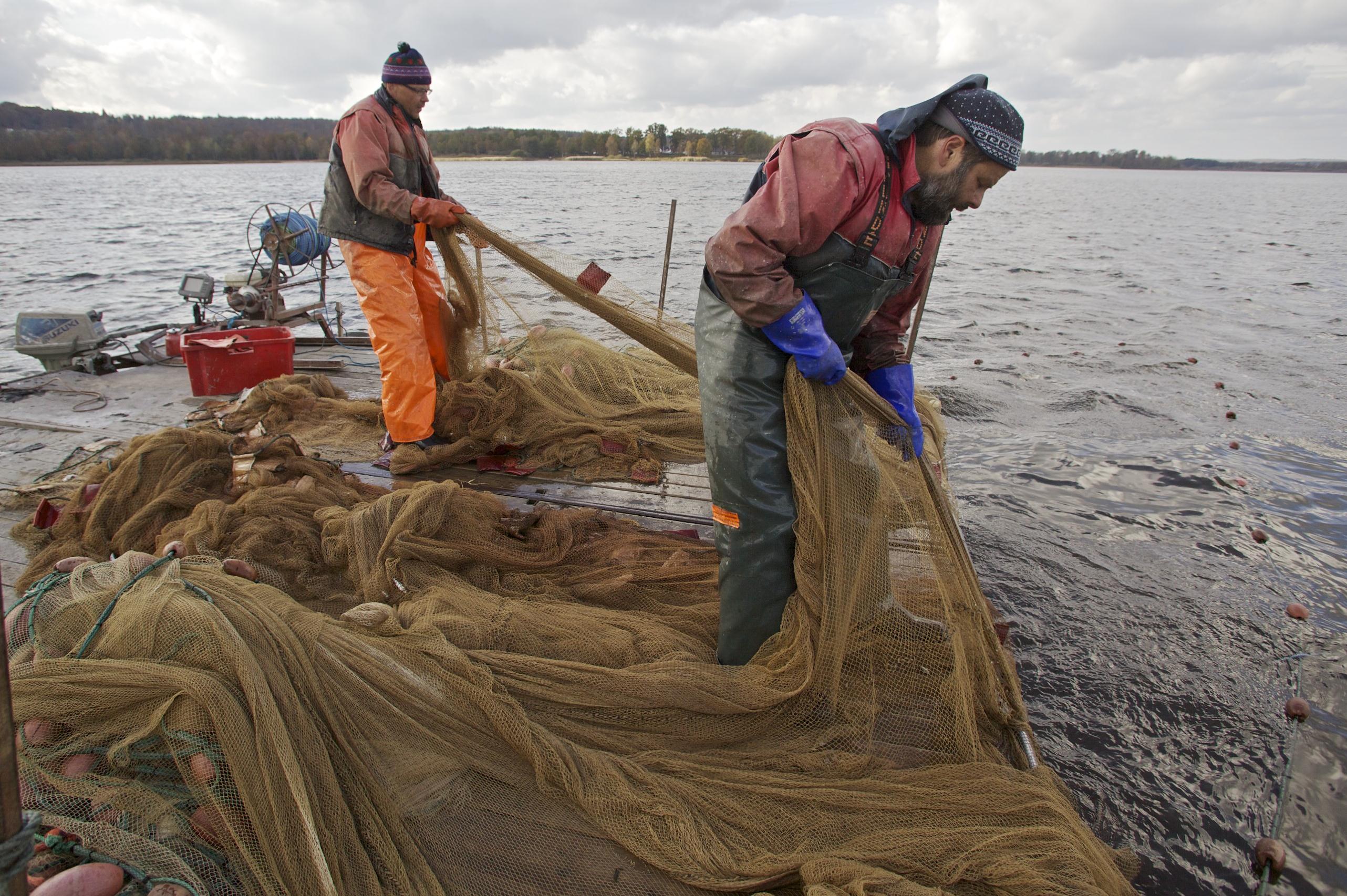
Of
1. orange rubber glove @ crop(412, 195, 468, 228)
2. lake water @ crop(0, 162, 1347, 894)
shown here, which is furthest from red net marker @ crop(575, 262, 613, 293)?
lake water @ crop(0, 162, 1347, 894)

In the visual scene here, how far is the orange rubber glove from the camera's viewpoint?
14.2 ft

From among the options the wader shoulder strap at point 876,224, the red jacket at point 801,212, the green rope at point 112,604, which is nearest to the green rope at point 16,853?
the green rope at point 112,604

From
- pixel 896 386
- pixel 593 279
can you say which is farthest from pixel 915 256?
pixel 593 279

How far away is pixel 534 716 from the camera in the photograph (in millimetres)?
2377

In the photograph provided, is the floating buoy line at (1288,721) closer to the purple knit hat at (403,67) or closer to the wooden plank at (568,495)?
the wooden plank at (568,495)

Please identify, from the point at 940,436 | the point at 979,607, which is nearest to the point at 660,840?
the point at 979,607

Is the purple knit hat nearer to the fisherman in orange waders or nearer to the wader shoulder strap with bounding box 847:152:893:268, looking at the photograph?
the fisherman in orange waders

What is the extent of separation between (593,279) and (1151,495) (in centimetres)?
475

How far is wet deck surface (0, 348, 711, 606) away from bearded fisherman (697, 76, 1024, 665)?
1.30 metres

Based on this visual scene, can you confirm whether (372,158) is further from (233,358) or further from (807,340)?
(807,340)

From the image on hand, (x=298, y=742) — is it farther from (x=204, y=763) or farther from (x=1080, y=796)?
(x=1080, y=796)

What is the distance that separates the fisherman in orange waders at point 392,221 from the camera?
4328mm

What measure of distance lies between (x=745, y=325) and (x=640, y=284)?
1231cm

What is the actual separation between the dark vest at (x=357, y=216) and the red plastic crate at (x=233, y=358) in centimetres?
184
